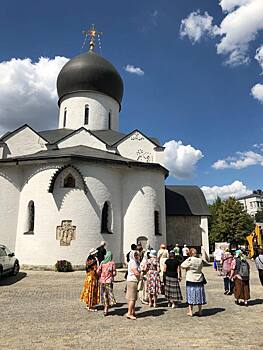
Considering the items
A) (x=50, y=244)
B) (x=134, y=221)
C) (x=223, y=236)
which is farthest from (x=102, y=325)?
(x=223, y=236)

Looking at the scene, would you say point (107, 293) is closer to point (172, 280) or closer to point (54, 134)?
point (172, 280)

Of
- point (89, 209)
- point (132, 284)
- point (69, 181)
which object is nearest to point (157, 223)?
point (89, 209)

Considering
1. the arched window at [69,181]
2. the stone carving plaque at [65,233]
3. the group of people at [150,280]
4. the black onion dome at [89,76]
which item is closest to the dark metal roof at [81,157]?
the arched window at [69,181]

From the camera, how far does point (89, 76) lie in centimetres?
2391

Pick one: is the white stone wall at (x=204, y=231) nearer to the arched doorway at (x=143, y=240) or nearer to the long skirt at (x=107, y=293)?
the arched doorway at (x=143, y=240)

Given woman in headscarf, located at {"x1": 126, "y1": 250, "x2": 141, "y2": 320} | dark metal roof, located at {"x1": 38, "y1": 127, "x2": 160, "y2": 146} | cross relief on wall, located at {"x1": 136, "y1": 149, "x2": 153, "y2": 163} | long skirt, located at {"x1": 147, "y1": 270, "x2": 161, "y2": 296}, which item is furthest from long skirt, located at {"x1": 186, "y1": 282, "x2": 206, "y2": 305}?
dark metal roof, located at {"x1": 38, "y1": 127, "x2": 160, "y2": 146}

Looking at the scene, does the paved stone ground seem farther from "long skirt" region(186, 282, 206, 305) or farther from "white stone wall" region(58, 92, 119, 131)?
"white stone wall" region(58, 92, 119, 131)

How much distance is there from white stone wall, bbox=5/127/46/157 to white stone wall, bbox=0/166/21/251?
240cm

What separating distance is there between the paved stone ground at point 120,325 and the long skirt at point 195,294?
0.39 metres

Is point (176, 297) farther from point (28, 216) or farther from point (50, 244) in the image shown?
point (28, 216)

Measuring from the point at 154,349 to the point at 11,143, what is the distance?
1917cm

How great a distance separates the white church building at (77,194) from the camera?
16.5 m

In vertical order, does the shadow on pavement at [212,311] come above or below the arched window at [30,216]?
below

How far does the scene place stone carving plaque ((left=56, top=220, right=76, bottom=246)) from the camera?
1628 cm
